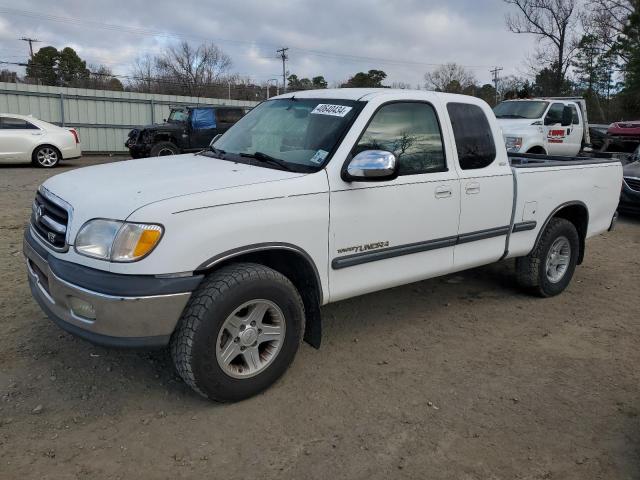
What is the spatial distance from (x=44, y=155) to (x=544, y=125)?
42.7 ft

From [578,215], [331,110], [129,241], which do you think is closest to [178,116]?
[578,215]

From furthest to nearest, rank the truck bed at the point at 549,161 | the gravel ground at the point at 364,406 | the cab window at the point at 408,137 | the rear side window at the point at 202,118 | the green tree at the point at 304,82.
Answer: the green tree at the point at 304,82 < the rear side window at the point at 202,118 < the truck bed at the point at 549,161 < the cab window at the point at 408,137 < the gravel ground at the point at 364,406

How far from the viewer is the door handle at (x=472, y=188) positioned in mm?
4210

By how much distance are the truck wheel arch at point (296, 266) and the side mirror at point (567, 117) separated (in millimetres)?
11685

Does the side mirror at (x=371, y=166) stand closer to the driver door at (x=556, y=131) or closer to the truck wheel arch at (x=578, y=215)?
the truck wheel arch at (x=578, y=215)

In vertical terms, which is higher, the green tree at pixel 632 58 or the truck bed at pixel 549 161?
the green tree at pixel 632 58

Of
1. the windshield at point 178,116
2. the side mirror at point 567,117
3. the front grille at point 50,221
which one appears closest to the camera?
the front grille at point 50,221

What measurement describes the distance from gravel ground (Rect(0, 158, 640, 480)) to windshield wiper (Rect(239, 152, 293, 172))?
1367 mm

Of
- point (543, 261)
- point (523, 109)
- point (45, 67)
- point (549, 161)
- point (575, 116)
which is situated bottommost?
point (543, 261)

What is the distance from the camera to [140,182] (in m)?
3.24

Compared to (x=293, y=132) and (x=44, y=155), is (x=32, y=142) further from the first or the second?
(x=293, y=132)

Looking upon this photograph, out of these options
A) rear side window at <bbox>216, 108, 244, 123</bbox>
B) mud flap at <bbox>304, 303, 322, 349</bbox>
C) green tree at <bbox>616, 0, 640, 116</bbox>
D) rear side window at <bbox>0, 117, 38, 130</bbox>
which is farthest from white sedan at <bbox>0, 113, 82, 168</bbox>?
green tree at <bbox>616, 0, 640, 116</bbox>

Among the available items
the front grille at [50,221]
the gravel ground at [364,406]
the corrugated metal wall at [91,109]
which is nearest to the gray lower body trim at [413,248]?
the gravel ground at [364,406]

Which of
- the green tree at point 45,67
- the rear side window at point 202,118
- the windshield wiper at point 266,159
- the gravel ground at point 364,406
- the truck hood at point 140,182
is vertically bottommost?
the gravel ground at point 364,406
